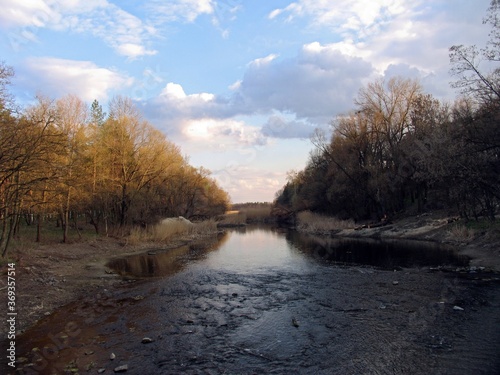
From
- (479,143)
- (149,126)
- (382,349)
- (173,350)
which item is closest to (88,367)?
(173,350)

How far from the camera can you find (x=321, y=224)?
54.3 m

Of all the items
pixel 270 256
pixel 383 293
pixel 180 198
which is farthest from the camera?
pixel 180 198

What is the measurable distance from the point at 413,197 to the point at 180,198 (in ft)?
124

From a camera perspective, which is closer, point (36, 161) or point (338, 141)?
point (36, 161)

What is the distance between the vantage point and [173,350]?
9.59m

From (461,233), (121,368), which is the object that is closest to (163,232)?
(461,233)

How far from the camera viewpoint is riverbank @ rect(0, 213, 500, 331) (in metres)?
14.6

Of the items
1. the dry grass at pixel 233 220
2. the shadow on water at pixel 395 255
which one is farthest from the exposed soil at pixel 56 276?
the dry grass at pixel 233 220

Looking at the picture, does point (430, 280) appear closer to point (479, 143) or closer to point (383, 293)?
point (383, 293)

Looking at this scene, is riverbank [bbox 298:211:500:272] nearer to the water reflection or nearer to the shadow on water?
the shadow on water

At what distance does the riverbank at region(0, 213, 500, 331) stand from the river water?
126 centimetres

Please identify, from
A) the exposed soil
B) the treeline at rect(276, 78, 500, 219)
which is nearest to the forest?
the treeline at rect(276, 78, 500, 219)

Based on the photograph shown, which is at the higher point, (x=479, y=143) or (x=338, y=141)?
(x=338, y=141)

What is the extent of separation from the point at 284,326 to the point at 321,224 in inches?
1732
